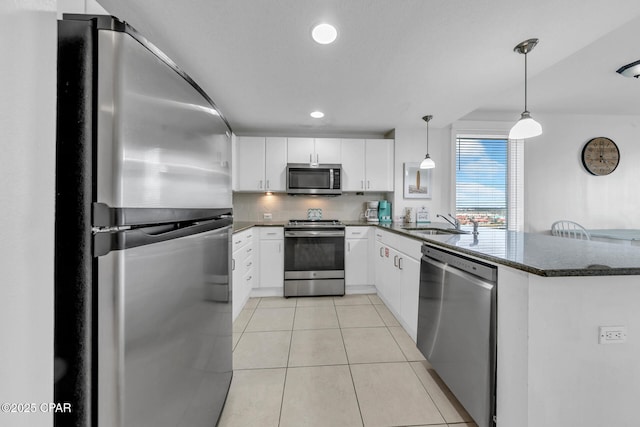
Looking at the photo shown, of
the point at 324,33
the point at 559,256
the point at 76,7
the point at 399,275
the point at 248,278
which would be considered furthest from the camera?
the point at 248,278

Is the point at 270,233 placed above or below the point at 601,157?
below

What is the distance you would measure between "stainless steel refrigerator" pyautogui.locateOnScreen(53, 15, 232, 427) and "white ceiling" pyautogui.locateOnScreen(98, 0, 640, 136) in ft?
3.54

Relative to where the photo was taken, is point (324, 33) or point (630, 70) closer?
point (324, 33)

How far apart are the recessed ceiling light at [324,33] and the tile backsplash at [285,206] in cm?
248

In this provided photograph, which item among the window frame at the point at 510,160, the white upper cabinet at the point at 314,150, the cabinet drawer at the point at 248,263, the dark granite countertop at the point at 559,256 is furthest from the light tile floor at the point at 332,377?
the window frame at the point at 510,160

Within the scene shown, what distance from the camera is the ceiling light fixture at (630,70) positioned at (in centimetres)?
232

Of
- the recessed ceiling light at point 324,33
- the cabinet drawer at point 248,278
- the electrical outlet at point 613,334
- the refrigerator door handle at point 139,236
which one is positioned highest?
the recessed ceiling light at point 324,33

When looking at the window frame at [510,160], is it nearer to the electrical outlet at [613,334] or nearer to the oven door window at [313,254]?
the oven door window at [313,254]

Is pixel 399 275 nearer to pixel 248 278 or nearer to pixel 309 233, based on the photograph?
pixel 309 233

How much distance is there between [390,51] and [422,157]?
2162mm

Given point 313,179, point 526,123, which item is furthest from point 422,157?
point 526,123

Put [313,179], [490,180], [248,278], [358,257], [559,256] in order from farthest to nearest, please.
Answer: [490,180] → [313,179] → [358,257] → [248,278] → [559,256]

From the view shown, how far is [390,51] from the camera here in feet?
6.06

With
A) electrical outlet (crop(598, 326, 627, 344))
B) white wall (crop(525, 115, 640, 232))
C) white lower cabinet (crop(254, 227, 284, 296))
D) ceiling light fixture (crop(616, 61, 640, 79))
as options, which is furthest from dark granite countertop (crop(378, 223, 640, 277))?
white wall (crop(525, 115, 640, 232))
